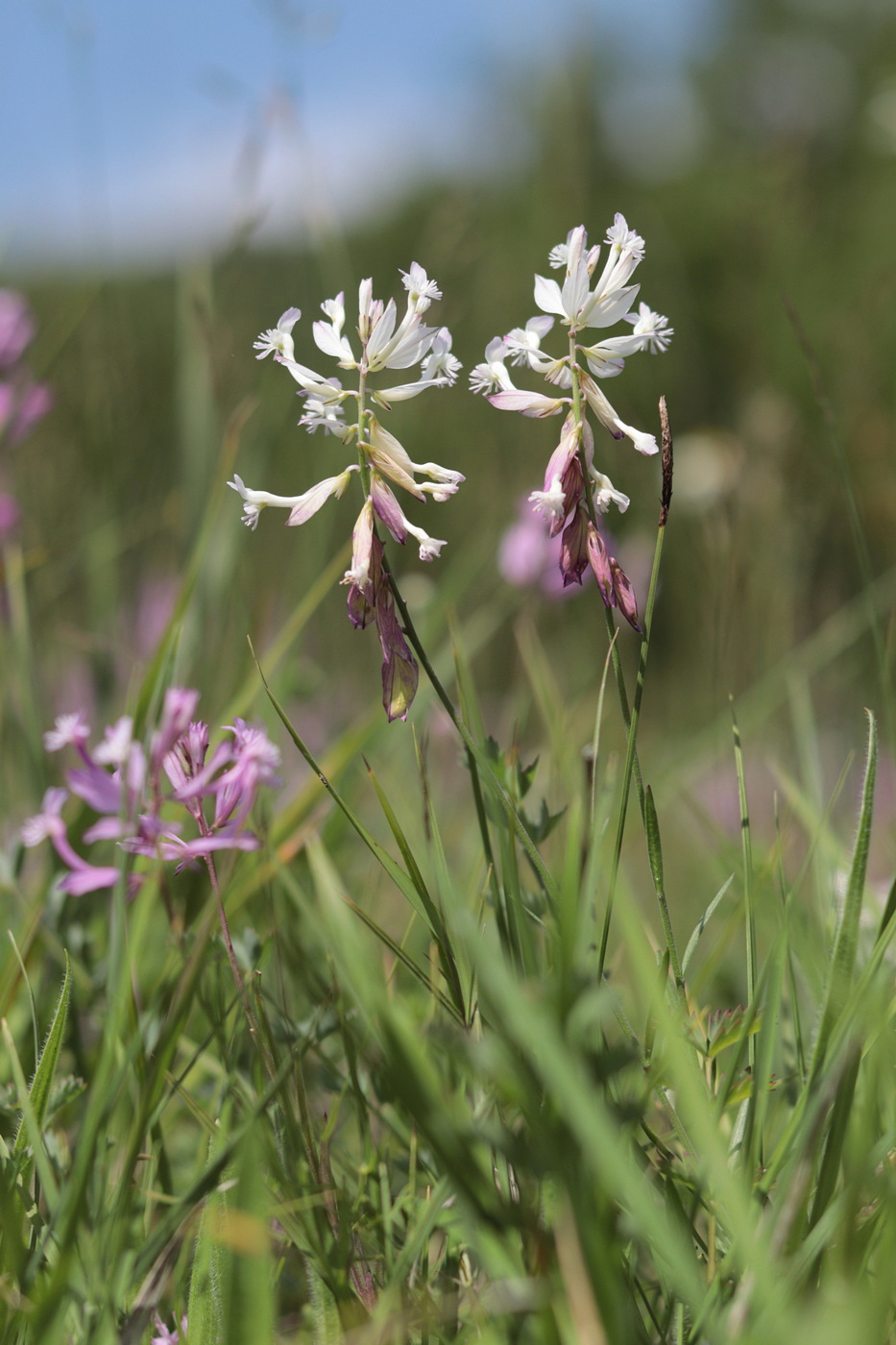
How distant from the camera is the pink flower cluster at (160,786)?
2.34 ft

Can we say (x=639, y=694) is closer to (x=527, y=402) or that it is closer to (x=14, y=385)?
(x=527, y=402)

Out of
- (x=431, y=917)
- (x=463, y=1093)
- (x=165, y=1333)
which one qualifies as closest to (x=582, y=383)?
(x=431, y=917)

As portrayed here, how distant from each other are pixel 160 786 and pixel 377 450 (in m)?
0.28

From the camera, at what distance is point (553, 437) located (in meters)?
3.36

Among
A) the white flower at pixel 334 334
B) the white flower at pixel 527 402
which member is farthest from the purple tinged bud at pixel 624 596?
the white flower at pixel 334 334

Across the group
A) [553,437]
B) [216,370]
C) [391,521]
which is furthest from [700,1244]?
[553,437]

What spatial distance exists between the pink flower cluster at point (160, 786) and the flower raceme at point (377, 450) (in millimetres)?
109

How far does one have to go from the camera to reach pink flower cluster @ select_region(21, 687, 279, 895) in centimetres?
71

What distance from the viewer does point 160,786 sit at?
30.3 inches

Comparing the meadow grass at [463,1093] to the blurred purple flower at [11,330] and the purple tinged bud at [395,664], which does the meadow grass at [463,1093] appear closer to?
the purple tinged bud at [395,664]

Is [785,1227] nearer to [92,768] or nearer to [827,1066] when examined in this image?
[827,1066]

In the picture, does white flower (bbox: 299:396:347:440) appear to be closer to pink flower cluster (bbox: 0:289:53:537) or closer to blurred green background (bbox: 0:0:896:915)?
blurred green background (bbox: 0:0:896:915)

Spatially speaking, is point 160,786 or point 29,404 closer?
point 160,786

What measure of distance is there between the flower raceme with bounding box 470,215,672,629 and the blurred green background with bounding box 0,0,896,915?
25cm
